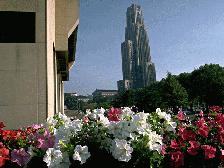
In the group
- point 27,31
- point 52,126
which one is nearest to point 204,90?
point 27,31

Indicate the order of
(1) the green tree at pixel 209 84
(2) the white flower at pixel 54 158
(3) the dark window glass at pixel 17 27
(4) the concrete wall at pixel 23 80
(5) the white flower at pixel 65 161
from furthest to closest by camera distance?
(1) the green tree at pixel 209 84 → (3) the dark window glass at pixel 17 27 → (4) the concrete wall at pixel 23 80 → (5) the white flower at pixel 65 161 → (2) the white flower at pixel 54 158

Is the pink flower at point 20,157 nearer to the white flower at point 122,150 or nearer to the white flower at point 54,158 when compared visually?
the white flower at point 54,158

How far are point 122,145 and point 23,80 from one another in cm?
1292

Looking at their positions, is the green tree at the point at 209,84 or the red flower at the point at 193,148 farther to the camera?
the green tree at the point at 209,84

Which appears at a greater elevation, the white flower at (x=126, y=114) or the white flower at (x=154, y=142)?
the white flower at (x=126, y=114)

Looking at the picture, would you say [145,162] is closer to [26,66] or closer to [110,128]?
[110,128]

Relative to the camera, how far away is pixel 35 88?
17.1 meters

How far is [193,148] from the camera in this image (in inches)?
203

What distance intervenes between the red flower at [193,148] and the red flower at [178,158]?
0.13 m

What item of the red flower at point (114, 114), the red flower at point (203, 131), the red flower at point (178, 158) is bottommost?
the red flower at point (178, 158)

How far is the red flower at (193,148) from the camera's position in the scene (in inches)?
202

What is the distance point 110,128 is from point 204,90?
8090 centimetres

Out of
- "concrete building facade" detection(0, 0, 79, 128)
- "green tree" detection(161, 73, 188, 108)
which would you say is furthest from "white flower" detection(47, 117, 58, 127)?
"green tree" detection(161, 73, 188, 108)

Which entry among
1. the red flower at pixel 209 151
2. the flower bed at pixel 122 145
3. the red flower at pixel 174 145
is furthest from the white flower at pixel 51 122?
the red flower at pixel 209 151
